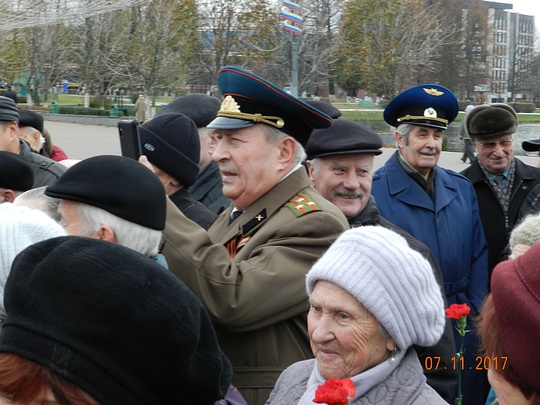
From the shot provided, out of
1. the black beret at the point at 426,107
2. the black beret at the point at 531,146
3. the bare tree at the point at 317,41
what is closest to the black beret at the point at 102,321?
the black beret at the point at 426,107

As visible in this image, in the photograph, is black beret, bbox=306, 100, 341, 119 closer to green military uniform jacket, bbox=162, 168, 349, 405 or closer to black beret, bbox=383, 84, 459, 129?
black beret, bbox=383, 84, 459, 129

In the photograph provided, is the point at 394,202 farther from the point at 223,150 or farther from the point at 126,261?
the point at 126,261

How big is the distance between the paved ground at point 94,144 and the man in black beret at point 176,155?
14.2 meters

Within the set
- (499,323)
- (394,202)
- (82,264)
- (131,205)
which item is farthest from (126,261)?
(394,202)

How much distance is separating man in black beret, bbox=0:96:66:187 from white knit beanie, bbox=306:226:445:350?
3140mm

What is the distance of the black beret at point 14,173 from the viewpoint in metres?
4.19

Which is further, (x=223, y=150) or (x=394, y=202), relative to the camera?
(x=394, y=202)

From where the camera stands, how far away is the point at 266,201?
3.09 meters

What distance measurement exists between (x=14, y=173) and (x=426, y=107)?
2.40 metres

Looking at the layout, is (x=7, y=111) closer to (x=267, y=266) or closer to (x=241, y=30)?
(x=267, y=266)

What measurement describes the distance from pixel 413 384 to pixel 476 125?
3.32 metres

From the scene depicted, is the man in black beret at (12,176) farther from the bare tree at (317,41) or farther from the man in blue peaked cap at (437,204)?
the bare tree at (317,41)

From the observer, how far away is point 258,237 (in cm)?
293

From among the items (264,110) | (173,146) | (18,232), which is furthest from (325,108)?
(18,232)
